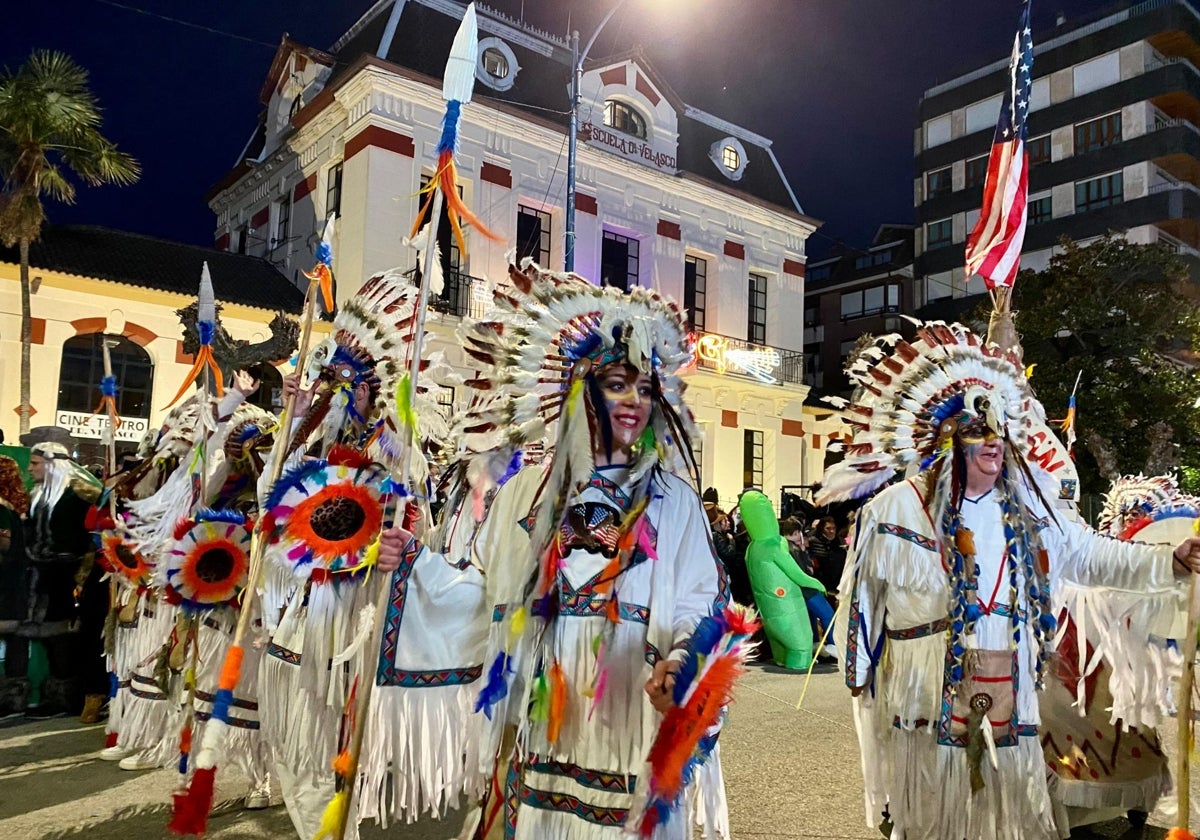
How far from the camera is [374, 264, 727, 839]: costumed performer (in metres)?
2.66

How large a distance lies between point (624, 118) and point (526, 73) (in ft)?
8.93

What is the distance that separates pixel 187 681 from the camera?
15.0ft

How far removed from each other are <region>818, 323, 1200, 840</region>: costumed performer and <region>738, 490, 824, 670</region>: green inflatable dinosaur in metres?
4.94

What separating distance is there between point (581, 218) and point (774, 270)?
6047 mm

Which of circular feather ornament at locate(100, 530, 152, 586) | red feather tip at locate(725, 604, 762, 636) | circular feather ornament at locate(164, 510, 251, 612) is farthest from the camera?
circular feather ornament at locate(100, 530, 152, 586)

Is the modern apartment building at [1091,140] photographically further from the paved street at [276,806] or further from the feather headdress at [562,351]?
the feather headdress at [562,351]

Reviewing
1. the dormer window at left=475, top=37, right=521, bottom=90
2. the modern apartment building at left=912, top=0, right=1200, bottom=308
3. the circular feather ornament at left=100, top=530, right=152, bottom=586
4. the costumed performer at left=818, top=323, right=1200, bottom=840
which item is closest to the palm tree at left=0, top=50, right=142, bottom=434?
the dormer window at left=475, top=37, right=521, bottom=90

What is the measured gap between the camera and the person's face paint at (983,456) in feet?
12.3

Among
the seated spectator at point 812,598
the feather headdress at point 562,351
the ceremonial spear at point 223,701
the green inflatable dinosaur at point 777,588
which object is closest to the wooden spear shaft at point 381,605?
the feather headdress at point 562,351

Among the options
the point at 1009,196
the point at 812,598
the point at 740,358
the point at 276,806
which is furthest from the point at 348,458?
the point at 740,358

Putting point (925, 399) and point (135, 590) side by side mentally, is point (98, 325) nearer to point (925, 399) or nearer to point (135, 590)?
point (135, 590)

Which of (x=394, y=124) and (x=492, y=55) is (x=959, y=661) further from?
(x=492, y=55)

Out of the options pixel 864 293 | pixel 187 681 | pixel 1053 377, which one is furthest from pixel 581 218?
pixel 864 293

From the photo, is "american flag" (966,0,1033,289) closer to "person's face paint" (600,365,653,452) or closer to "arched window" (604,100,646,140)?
"person's face paint" (600,365,653,452)
